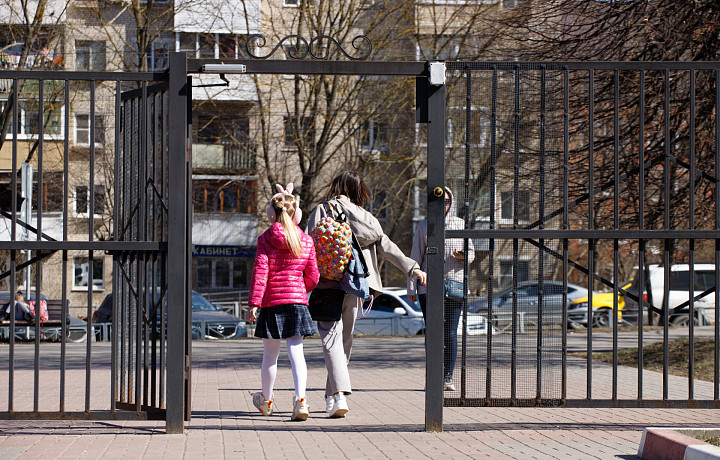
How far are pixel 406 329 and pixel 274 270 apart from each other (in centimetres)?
1657

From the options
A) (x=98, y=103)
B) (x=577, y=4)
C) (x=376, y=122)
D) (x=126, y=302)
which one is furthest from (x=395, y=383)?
(x=98, y=103)

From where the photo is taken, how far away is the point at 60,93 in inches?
818

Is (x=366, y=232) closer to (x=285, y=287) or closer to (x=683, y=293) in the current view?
(x=285, y=287)

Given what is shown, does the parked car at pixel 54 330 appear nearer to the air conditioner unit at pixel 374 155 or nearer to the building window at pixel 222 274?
the air conditioner unit at pixel 374 155

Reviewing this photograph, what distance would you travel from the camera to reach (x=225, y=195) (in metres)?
39.7

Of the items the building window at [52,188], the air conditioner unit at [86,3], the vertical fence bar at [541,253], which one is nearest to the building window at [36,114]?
the building window at [52,188]

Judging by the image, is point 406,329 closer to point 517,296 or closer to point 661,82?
point 661,82

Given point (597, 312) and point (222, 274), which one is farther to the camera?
point (222, 274)

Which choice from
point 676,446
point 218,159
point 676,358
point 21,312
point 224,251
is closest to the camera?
point 676,446

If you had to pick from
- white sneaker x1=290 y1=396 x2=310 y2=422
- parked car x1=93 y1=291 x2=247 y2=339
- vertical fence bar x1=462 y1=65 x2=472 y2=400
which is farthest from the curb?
parked car x1=93 y1=291 x2=247 y2=339

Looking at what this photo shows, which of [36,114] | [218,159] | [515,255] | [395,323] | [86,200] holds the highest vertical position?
[36,114]

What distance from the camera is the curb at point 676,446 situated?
5.38 meters

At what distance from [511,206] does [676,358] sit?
21.7 feet

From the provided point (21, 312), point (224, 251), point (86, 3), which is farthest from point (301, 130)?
point (224, 251)
